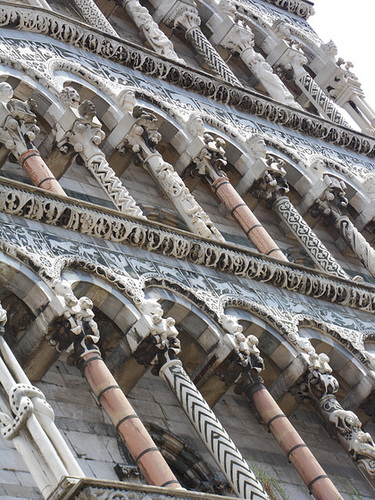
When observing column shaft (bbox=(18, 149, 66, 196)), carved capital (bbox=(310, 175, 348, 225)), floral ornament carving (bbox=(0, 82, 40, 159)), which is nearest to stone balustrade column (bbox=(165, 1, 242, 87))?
carved capital (bbox=(310, 175, 348, 225))

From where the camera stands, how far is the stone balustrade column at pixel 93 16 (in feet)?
62.5

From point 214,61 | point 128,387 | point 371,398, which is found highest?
point 214,61

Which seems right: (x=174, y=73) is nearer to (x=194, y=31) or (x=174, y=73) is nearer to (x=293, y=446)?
(x=194, y=31)

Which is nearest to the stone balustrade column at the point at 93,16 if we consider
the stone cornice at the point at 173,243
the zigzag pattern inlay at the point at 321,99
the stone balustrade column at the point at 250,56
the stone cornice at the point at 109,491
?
the stone balustrade column at the point at 250,56

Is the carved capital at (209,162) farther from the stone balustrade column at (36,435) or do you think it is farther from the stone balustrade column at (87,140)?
the stone balustrade column at (36,435)

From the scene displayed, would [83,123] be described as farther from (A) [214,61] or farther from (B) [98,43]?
(A) [214,61]

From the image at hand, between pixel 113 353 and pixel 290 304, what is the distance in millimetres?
3268

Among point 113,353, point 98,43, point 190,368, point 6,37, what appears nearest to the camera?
point 113,353

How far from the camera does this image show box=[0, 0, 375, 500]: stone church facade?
11375 millimetres

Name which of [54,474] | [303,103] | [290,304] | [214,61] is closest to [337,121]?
[303,103]

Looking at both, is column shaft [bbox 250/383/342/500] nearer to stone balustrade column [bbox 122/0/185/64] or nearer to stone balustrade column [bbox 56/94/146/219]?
stone balustrade column [bbox 56/94/146/219]

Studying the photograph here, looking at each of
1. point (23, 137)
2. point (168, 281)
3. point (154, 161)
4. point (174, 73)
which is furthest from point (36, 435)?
point (174, 73)

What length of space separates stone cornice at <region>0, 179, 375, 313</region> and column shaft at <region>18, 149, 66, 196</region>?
63 cm

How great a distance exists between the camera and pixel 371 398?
14.6 metres
